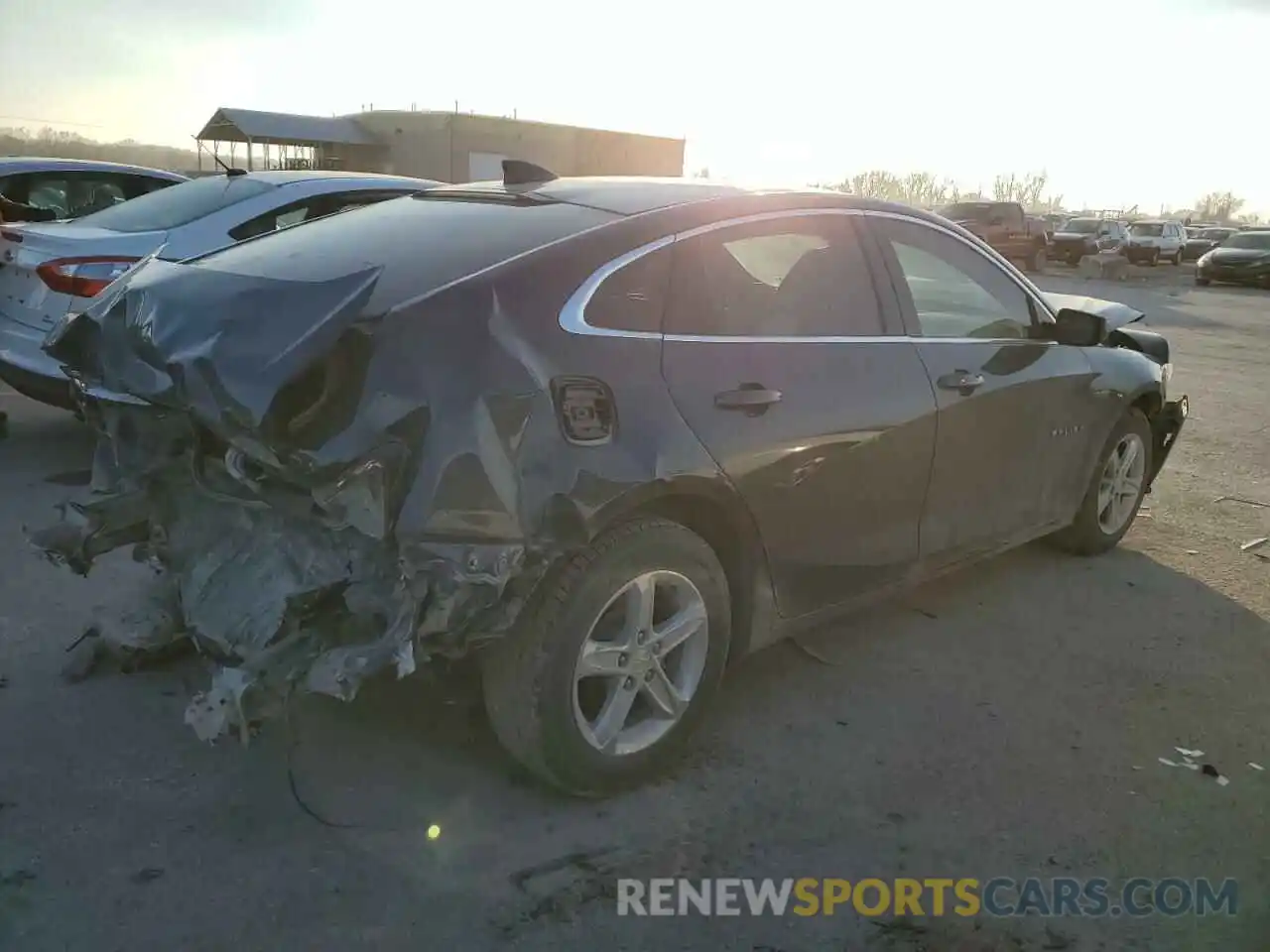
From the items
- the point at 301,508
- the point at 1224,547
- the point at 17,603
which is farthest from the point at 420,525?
the point at 1224,547

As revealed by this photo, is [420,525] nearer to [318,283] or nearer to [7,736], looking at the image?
[318,283]

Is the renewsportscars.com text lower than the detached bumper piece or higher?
lower

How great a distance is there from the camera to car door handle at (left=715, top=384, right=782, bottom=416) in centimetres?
322

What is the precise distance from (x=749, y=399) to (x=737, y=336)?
0.72 feet

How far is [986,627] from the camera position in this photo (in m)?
4.57

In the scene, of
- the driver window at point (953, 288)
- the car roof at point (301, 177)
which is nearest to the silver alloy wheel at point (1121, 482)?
the driver window at point (953, 288)

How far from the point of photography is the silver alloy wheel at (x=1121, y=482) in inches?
210

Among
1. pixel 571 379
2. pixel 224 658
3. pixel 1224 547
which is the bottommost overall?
pixel 1224 547

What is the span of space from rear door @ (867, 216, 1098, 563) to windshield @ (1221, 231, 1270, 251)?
30272 millimetres

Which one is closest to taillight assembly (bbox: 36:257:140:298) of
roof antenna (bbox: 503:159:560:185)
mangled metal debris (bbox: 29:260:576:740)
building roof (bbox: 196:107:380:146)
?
roof antenna (bbox: 503:159:560:185)

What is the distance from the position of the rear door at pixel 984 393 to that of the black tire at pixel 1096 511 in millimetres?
347

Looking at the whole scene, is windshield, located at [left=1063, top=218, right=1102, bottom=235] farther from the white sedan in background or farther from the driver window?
the driver window

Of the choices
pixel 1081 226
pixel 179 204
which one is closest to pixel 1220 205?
pixel 1081 226

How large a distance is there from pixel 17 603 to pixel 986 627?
3918 millimetres
